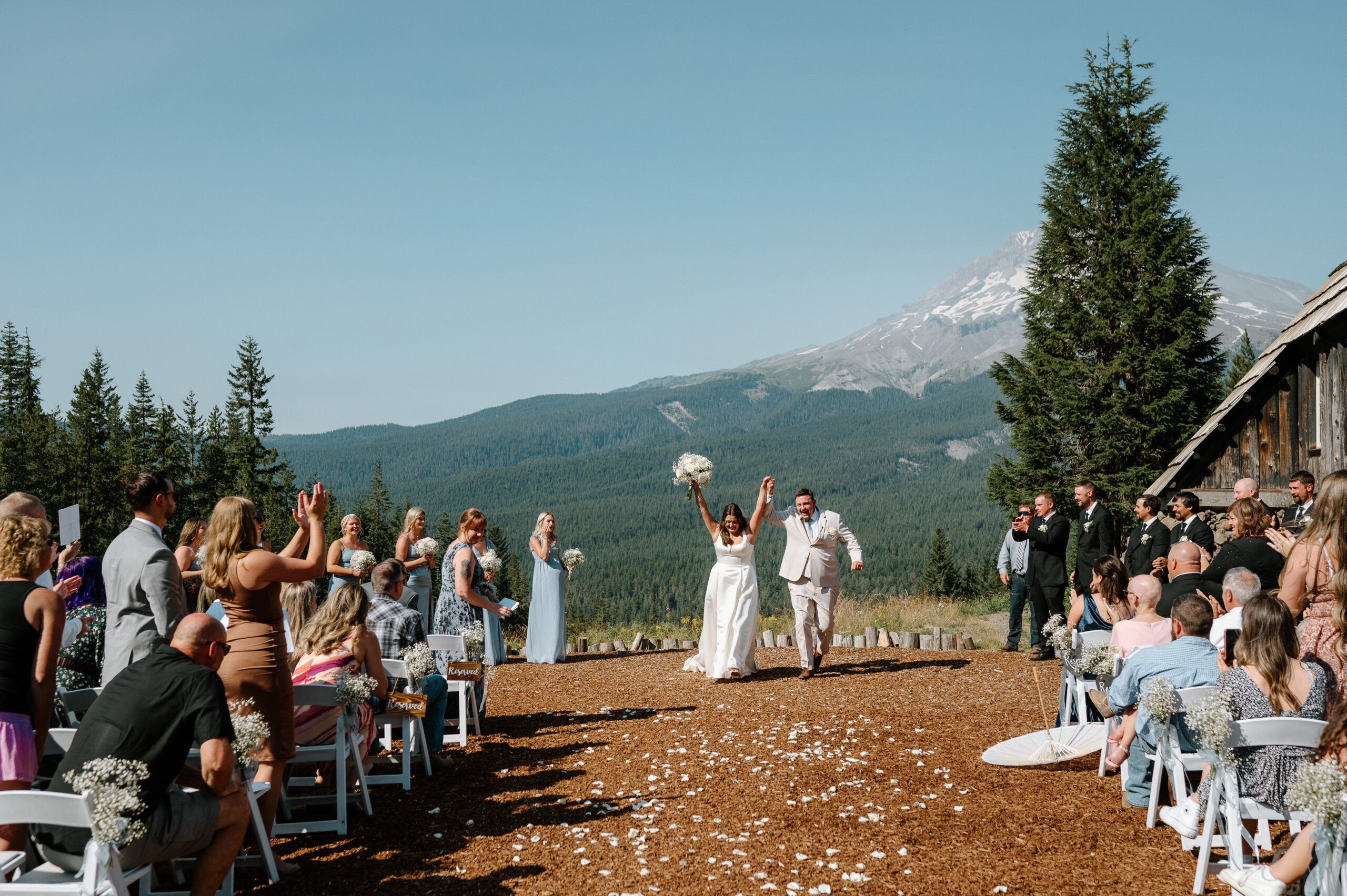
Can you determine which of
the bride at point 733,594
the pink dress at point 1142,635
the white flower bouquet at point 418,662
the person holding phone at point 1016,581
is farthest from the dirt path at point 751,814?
the person holding phone at point 1016,581

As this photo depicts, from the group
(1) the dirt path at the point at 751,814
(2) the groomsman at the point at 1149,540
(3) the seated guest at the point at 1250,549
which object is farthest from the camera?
(2) the groomsman at the point at 1149,540

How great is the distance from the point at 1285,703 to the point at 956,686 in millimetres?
5750

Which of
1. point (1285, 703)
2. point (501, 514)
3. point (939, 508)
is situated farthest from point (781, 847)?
point (501, 514)

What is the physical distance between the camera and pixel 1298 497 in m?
7.77

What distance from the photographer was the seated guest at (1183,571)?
20.5ft

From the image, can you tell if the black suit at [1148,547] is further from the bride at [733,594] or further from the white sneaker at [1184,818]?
the white sneaker at [1184,818]

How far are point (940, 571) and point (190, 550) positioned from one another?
52059 mm

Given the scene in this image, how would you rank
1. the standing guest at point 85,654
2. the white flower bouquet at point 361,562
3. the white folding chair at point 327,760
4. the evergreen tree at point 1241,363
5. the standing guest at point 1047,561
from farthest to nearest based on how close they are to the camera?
the evergreen tree at point 1241,363 → the standing guest at point 1047,561 → the white flower bouquet at point 361,562 → the standing guest at point 85,654 → the white folding chair at point 327,760

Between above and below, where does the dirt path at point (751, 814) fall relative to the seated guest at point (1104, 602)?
below

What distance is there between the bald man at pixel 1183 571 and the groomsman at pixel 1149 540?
3.16 meters

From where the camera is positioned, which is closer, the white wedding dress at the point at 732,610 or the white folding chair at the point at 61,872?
the white folding chair at the point at 61,872

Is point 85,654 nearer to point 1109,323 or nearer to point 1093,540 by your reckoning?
point 1093,540

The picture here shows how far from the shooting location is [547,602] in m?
12.6

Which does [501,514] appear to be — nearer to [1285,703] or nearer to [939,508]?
[939,508]
